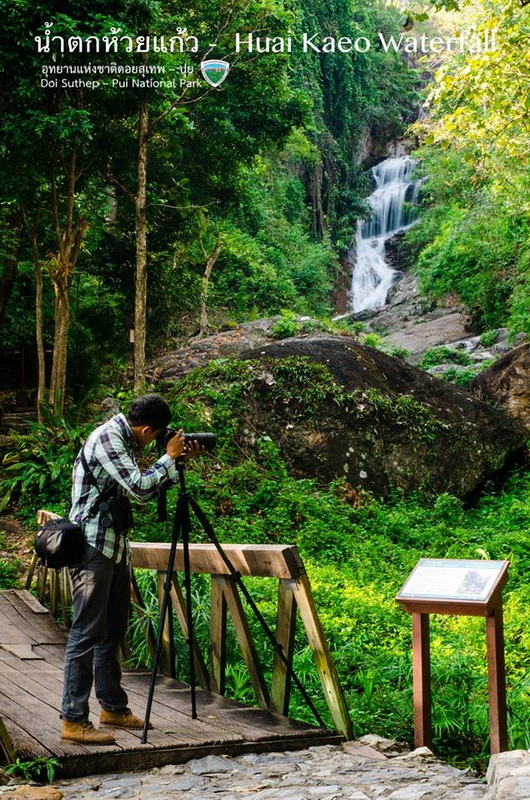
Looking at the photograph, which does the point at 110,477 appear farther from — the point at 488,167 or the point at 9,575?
the point at 488,167

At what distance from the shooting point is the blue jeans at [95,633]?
3.80 metres

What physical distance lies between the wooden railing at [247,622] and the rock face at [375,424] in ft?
20.9

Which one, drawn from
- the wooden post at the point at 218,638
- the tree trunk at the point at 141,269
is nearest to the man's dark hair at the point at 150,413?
the wooden post at the point at 218,638

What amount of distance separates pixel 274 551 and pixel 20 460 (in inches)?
268

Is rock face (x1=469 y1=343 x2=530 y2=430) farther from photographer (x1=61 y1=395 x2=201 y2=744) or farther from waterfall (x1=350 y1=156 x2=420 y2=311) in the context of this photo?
waterfall (x1=350 y1=156 x2=420 y2=311)

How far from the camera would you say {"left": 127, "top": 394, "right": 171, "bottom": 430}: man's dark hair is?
12.9 feet

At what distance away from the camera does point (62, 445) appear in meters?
10.5

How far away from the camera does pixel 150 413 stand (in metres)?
3.92

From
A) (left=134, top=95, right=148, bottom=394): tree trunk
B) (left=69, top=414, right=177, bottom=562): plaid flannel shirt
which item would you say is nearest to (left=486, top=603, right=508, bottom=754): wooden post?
(left=69, top=414, right=177, bottom=562): plaid flannel shirt

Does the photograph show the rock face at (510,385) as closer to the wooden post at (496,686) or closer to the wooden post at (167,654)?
the wooden post at (167,654)

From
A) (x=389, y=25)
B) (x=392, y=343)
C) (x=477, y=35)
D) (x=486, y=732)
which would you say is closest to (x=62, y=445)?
(x=486, y=732)

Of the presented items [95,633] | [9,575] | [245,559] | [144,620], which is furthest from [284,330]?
[95,633]

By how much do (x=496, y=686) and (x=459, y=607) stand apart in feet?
1.45

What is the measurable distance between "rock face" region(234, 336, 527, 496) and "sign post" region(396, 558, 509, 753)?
24.0 feet
